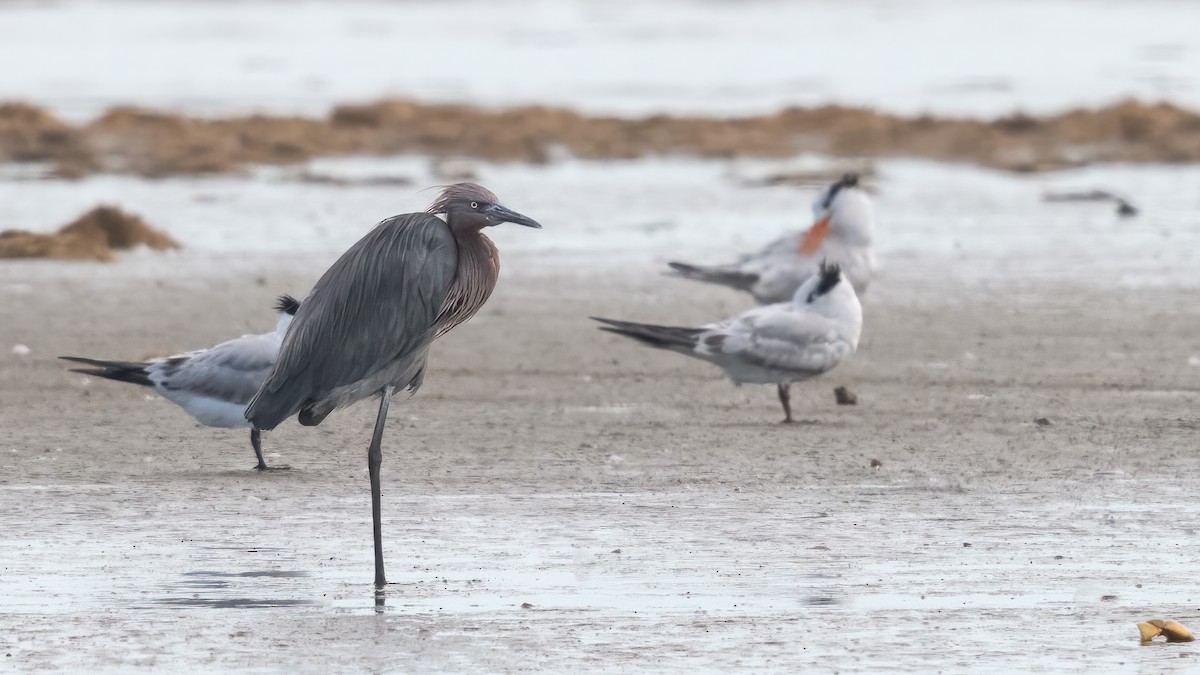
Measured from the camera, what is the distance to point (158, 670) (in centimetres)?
547

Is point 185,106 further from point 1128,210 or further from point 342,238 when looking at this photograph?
point 1128,210

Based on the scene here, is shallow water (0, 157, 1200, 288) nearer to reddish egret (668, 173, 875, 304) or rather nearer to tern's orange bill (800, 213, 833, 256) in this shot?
reddish egret (668, 173, 875, 304)

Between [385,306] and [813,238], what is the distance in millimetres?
5908

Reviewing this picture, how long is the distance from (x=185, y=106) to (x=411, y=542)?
2146 cm

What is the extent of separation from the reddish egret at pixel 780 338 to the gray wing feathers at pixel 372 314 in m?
2.85

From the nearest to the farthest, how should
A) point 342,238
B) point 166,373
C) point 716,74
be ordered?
point 166,373 → point 342,238 → point 716,74

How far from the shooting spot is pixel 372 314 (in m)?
6.96

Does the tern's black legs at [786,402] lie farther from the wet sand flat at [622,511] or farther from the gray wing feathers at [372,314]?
the gray wing feathers at [372,314]

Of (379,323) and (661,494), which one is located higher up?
(379,323)

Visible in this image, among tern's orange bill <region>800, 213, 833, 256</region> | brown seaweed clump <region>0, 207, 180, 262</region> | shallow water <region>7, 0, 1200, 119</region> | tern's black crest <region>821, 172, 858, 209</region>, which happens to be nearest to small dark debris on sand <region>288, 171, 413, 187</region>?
brown seaweed clump <region>0, 207, 180, 262</region>

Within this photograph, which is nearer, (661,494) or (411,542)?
(411,542)

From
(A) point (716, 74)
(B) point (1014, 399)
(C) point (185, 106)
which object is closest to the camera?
(B) point (1014, 399)

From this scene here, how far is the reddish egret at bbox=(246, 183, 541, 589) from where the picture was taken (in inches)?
274

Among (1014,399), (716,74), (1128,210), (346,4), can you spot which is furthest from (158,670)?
(346,4)
